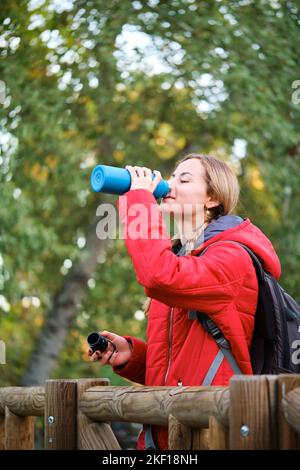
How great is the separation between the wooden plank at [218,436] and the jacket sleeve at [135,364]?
1188mm

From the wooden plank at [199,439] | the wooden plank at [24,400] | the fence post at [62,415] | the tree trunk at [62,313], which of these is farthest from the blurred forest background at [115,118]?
the wooden plank at [199,439]

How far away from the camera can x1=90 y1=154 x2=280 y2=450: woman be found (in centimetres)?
280

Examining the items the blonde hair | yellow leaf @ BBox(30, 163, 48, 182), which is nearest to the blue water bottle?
the blonde hair

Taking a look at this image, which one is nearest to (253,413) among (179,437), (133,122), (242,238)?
(179,437)

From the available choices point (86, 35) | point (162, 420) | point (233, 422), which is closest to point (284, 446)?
point (233, 422)

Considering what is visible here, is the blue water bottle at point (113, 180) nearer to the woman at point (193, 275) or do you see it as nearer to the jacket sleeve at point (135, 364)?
the woman at point (193, 275)

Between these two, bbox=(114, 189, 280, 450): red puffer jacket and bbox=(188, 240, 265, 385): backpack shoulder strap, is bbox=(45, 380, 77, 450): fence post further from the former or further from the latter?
bbox=(188, 240, 265, 385): backpack shoulder strap

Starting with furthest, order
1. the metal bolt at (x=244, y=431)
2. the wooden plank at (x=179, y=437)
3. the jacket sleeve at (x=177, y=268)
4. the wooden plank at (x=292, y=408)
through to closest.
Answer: the jacket sleeve at (x=177, y=268) → the wooden plank at (x=179, y=437) → the metal bolt at (x=244, y=431) → the wooden plank at (x=292, y=408)

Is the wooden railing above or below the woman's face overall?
below

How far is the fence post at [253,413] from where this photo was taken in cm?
209

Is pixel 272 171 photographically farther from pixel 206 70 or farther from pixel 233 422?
pixel 233 422

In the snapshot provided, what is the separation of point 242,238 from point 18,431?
4.21ft

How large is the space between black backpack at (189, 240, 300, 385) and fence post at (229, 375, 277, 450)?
2.30 feet
